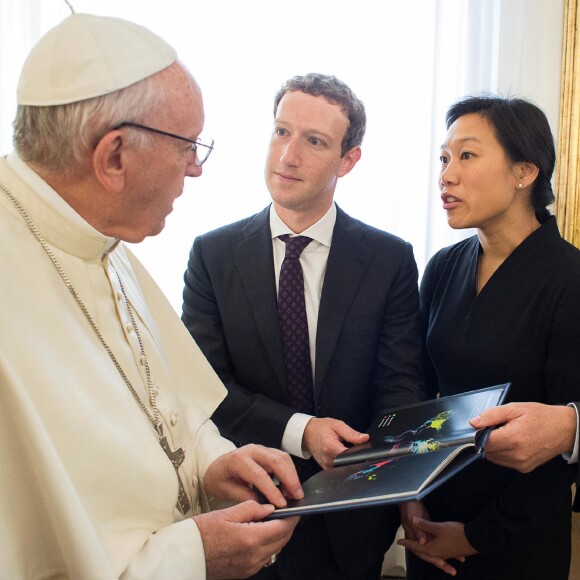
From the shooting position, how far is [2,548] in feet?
4.47

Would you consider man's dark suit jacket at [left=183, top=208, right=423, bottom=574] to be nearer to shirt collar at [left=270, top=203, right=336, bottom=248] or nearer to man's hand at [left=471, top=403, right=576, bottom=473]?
shirt collar at [left=270, top=203, right=336, bottom=248]

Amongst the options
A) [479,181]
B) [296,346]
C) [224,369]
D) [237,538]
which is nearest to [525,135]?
[479,181]

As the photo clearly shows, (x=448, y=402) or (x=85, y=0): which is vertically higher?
(x=85, y=0)

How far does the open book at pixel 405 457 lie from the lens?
4.98 feet

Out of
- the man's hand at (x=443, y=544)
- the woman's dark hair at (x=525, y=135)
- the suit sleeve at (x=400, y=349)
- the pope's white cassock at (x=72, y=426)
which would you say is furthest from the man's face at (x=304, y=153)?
the man's hand at (x=443, y=544)

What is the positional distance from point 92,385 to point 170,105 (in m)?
0.67

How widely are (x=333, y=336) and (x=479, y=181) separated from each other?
74 centimetres

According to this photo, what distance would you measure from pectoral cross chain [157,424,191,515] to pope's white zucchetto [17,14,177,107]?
847mm

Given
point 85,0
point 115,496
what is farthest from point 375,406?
point 85,0

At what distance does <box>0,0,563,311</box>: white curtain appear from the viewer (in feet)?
13.9

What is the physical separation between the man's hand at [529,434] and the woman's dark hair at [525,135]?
30.4 inches

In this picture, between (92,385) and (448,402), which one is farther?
(448,402)

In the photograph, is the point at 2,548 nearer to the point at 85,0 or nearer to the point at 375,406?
the point at 375,406

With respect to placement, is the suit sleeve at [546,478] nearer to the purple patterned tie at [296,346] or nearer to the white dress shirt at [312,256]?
the purple patterned tie at [296,346]
